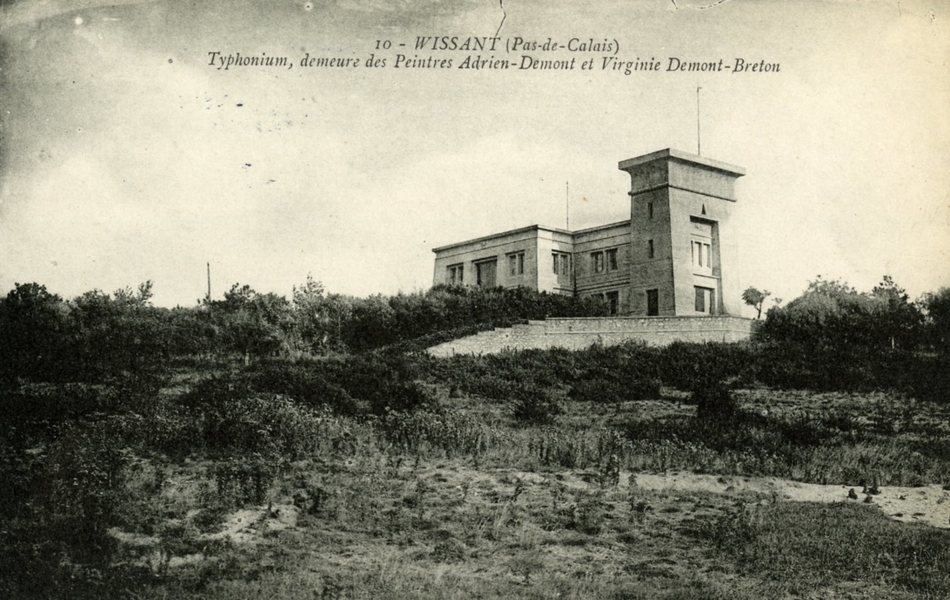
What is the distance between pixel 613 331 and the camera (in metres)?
33.4

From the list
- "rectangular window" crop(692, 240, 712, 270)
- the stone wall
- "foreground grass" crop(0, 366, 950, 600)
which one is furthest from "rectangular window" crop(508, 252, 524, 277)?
"foreground grass" crop(0, 366, 950, 600)

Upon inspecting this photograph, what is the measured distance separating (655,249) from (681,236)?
126 cm

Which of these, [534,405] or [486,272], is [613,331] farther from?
[486,272]

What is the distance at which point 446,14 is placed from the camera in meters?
16.0

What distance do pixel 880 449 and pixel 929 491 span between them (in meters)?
2.59

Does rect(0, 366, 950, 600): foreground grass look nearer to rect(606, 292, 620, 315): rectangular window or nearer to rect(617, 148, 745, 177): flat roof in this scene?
rect(617, 148, 745, 177): flat roof

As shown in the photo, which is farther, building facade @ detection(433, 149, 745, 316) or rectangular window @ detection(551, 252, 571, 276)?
rectangular window @ detection(551, 252, 571, 276)

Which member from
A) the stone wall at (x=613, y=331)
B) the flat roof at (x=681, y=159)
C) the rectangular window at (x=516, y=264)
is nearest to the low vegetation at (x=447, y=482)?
the stone wall at (x=613, y=331)

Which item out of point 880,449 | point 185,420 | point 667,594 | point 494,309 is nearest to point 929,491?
point 880,449

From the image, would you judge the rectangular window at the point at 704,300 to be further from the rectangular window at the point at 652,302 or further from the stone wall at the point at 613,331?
the stone wall at the point at 613,331

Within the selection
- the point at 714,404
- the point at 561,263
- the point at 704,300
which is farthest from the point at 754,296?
the point at 714,404

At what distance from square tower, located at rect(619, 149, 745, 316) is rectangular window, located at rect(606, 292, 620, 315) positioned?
1.72 meters

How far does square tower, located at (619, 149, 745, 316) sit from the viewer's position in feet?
121

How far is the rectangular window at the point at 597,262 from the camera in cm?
4206
